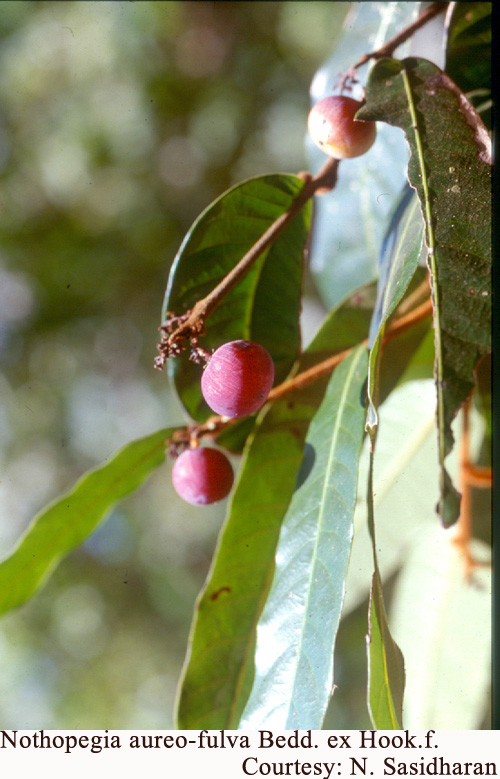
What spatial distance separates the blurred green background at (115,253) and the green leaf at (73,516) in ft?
1.30

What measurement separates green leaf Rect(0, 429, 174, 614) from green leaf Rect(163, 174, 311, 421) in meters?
0.10

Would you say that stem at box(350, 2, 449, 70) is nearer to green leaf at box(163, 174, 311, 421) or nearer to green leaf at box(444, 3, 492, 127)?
green leaf at box(444, 3, 492, 127)

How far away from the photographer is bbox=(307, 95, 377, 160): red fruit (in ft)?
2.01

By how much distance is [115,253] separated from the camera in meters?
1.79

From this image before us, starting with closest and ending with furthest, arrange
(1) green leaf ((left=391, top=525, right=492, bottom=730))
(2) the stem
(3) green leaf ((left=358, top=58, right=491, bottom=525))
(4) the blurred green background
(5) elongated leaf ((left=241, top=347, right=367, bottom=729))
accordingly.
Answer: (3) green leaf ((left=358, top=58, right=491, bottom=525))
(5) elongated leaf ((left=241, top=347, right=367, bottom=729))
(2) the stem
(1) green leaf ((left=391, top=525, right=492, bottom=730))
(4) the blurred green background

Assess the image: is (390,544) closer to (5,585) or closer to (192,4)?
(5,585)

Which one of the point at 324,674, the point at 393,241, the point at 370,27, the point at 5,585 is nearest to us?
the point at 324,674

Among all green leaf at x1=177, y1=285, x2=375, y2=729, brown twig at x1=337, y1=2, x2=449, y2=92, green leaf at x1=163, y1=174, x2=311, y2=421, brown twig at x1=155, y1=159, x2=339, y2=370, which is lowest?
green leaf at x1=177, y1=285, x2=375, y2=729

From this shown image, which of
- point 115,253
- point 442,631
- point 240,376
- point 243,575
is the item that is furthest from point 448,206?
point 115,253

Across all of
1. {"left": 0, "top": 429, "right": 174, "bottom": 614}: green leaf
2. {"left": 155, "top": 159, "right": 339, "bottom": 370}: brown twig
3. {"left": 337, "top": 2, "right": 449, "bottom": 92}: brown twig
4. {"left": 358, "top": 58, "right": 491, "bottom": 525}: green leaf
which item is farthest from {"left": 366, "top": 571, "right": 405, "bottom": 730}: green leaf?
{"left": 337, "top": 2, "right": 449, "bottom": 92}: brown twig

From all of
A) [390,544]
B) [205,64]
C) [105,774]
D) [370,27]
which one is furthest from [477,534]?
[205,64]

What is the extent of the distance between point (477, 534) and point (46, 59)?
1.31 meters

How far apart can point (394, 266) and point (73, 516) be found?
0.51m

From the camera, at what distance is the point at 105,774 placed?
72 cm
